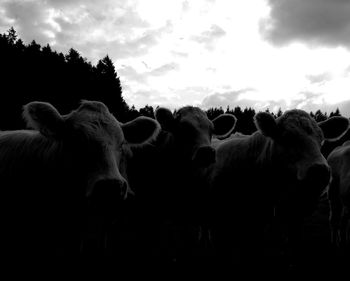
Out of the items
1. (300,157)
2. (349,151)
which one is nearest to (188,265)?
(300,157)

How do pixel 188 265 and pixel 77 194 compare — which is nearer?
Result: pixel 77 194

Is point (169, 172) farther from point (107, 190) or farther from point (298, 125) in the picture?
point (107, 190)

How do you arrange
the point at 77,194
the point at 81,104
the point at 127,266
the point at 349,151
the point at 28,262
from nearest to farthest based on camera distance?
the point at 77,194, the point at 28,262, the point at 81,104, the point at 127,266, the point at 349,151

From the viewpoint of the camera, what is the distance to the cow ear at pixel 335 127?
511cm

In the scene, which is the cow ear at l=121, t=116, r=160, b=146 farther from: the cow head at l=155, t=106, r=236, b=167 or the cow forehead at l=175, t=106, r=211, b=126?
the cow forehead at l=175, t=106, r=211, b=126

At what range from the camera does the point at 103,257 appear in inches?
225

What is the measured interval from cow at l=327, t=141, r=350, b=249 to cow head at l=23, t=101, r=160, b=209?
19.4ft

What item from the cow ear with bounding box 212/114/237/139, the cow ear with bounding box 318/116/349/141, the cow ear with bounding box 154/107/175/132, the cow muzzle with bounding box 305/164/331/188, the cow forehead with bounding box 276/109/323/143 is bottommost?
the cow muzzle with bounding box 305/164/331/188

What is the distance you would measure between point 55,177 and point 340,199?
22.3ft

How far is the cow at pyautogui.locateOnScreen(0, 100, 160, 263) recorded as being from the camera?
3.03m

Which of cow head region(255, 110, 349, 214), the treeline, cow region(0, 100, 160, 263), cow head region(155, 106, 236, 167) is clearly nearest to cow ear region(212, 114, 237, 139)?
cow head region(155, 106, 236, 167)

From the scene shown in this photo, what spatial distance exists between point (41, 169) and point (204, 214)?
9.09 ft

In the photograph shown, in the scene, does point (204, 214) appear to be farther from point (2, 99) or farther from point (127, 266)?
point (2, 99)

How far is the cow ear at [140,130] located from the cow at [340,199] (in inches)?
200
